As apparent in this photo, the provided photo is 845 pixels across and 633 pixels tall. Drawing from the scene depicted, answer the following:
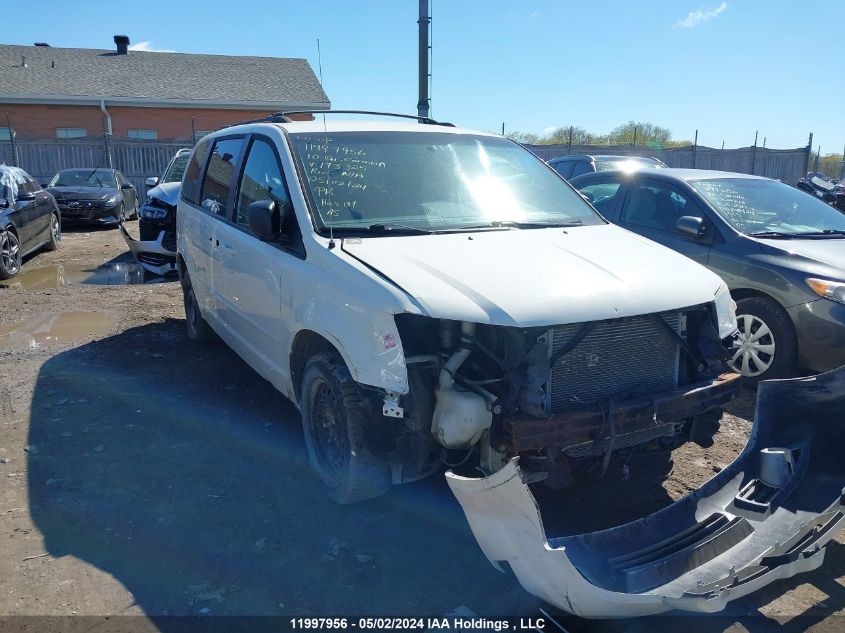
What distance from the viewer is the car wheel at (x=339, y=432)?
3.16 m

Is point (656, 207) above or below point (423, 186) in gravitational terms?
below

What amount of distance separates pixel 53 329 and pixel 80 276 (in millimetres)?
3224

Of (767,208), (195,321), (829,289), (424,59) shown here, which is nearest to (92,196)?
(424,59)

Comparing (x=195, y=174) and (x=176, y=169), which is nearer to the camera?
(x=195, y=174)

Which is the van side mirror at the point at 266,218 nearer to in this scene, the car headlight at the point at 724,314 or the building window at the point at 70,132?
the car headlight at the point at 724,314

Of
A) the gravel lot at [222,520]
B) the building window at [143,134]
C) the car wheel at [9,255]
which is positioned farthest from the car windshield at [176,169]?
the building window at [143,134]

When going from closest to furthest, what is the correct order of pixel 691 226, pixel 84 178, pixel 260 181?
1. pixel 260 181
2. pixel 691 226
3. pixel 84 178

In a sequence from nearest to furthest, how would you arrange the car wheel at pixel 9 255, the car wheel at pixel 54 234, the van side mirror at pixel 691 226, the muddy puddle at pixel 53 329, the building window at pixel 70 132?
the van side mirror at pixel 691 226, the muddy puddle at pixel 53 329, the car wheel at pixel 9 255, the car wheel at pixel 54 234, the building window at pixel 70 132

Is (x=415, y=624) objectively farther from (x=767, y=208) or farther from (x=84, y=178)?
(x=84, y=178)

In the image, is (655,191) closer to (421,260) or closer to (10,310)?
(421,260)

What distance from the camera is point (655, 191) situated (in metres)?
6.55

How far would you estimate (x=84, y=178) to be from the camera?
1647 centimetres

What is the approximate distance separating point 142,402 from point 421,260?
3.03 m

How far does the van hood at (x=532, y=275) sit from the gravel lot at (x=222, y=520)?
0.94 m
